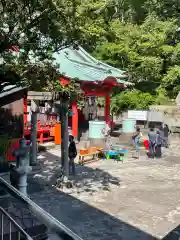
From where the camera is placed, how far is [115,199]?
9.79 m

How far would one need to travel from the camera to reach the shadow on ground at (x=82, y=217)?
290 inches

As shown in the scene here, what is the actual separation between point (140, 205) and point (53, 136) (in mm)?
10239

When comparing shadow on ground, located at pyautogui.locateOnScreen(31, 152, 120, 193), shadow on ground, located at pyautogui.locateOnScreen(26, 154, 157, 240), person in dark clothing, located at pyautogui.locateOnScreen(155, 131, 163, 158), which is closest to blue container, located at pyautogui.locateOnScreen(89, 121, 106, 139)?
person in dark clothing, located at pyautogui.locateOnScreen(155, 131, 163, 158)

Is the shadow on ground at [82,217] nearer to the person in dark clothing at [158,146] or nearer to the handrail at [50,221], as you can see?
the handrail at [50,221]

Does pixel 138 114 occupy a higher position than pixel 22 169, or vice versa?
pixel 138 114

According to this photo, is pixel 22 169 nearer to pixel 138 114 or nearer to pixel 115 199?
pixel 115 199

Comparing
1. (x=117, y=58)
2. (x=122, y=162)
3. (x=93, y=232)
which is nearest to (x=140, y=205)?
(x=93, y=232)

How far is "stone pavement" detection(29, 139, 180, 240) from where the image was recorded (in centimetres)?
774

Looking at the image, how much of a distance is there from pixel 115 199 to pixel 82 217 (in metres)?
1.85

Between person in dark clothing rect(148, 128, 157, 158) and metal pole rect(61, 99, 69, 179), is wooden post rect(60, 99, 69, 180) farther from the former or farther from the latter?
person in dark clothing rect(148, 128, 157, 158)

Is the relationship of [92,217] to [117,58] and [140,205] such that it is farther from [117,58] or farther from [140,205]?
[117,58]

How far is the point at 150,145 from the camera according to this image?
16547mm

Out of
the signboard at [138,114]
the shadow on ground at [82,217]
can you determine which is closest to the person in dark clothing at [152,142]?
the shadow on ground at [82,217]

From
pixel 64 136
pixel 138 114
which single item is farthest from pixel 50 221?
pixel 138 114
